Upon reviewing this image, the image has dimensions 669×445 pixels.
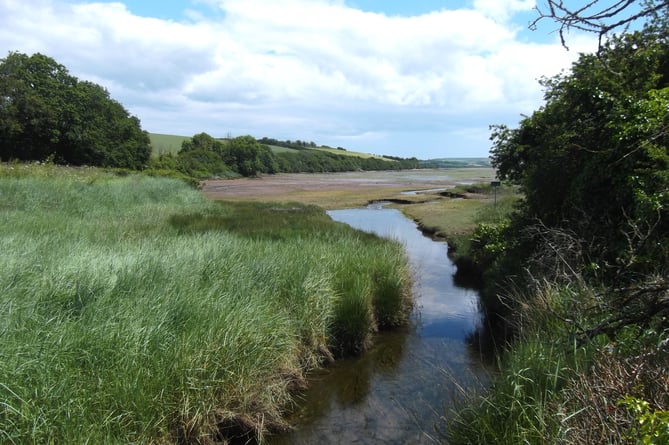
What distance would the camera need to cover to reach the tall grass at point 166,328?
437 centimetres

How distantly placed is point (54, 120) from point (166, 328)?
63053mm

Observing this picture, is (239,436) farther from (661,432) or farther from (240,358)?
(661,432)

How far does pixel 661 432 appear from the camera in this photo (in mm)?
1879

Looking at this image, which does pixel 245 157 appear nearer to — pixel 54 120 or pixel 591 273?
pixel 54 120

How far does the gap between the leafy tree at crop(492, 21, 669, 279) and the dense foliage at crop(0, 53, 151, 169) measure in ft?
176

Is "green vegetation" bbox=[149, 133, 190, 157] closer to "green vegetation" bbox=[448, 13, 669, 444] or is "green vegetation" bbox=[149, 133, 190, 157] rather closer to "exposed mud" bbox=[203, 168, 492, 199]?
"exposed mud" bbox=[203, 168, 492, 199]

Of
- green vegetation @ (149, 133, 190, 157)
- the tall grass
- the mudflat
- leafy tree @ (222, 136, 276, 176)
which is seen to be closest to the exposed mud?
the mudflat

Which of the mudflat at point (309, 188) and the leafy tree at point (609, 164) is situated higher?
the leafy tree at point (609, 164)

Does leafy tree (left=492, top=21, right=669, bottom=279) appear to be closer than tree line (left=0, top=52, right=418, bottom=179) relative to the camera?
Yes

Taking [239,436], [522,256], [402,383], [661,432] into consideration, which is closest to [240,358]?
[239,436]

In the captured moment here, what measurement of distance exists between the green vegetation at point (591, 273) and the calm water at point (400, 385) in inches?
33.6

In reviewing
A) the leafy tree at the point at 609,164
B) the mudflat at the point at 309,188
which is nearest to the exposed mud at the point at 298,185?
the mudflat at the point at 309,188

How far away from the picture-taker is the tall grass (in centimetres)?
437

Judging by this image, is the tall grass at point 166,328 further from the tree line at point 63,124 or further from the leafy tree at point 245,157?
the leafy tree at point 245,157
